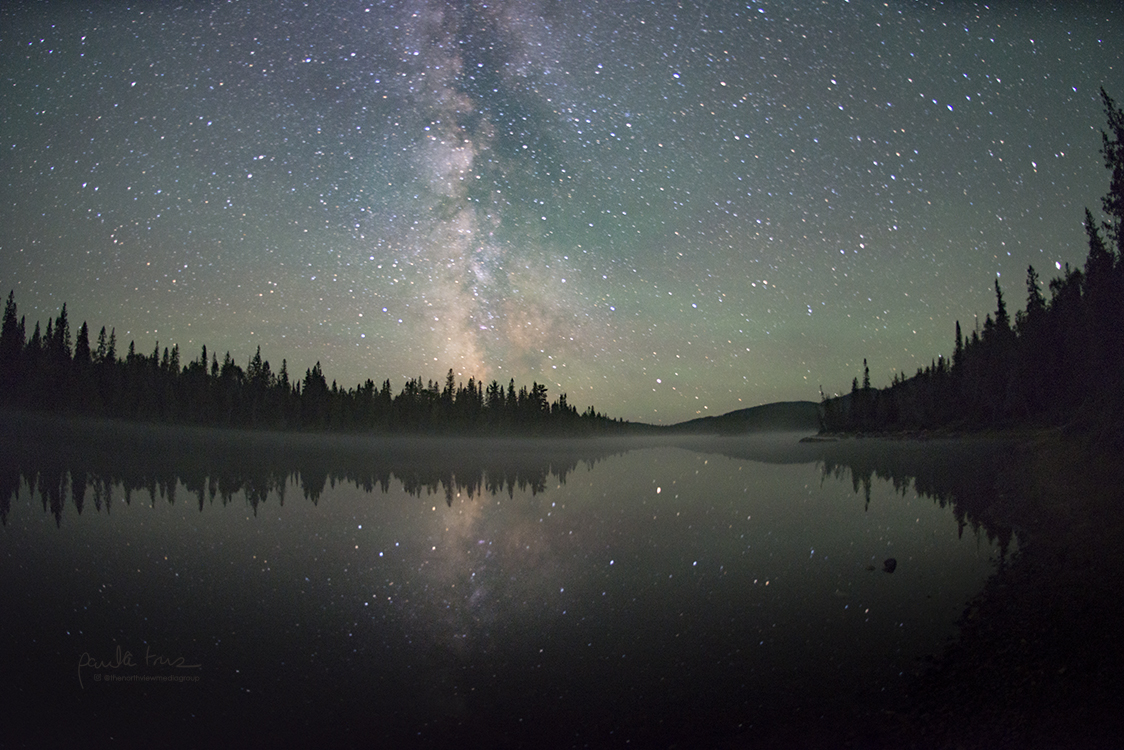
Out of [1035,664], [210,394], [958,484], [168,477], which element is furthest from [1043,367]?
[210,394]

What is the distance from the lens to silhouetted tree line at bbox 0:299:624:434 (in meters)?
90.8

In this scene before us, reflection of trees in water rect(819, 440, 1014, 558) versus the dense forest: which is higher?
the dense forest

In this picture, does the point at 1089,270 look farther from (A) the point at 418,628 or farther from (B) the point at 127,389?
(B) the point at 127,389

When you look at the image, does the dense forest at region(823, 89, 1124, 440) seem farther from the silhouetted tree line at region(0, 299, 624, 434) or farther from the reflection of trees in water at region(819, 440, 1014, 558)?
the silhouetted tree line at region(0, 299, 624, 434)

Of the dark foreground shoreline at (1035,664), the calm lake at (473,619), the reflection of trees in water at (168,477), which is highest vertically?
the dark foreground shoreline at (1035,664)

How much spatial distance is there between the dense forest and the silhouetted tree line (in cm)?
10940

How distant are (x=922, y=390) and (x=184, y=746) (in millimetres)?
126357

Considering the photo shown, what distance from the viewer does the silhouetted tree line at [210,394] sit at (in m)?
90.8

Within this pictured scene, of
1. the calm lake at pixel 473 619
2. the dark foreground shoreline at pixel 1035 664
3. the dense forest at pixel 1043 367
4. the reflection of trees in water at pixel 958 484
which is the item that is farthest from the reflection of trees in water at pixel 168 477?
the dense forest at pixel 1043 367

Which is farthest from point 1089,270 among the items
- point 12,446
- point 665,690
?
point 12,446

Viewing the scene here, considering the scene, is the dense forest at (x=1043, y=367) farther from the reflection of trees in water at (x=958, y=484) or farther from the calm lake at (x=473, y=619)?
the calm lake at (x=473, y=619)

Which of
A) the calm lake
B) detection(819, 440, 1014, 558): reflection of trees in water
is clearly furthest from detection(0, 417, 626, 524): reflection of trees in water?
detection(819, 440, 1014, 558): reflection of trees in water

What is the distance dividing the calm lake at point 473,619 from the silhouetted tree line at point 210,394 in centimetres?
9151

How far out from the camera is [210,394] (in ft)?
376
